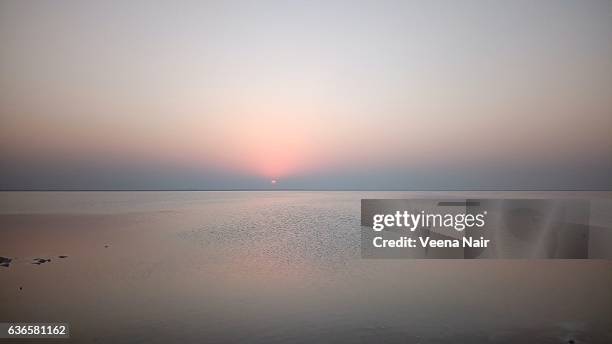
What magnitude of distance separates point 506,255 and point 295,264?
59.3 feet

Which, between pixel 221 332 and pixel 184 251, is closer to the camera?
pixel 221 332

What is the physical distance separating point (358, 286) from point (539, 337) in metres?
9.88

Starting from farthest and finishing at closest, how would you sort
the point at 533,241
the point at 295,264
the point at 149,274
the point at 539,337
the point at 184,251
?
the point at 533,241 < the point at 184,251 < the point at 295,264 < the point at 149,274 < the point at 539,337

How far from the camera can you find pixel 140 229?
5212 centimetres

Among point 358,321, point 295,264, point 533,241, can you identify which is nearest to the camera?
point 358,321

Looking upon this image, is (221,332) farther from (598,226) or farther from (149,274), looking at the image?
(598,226)

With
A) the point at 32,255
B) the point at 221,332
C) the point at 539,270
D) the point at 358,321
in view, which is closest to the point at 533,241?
the point at 539,270

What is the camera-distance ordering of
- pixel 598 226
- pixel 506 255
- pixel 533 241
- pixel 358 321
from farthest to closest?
pixel 598 226
pixel 533 241
pixel 506 255
pixel 358 321

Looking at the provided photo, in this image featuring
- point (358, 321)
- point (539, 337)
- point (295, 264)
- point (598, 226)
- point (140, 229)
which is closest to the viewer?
point (539, 337)

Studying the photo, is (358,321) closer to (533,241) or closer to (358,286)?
(358,286)

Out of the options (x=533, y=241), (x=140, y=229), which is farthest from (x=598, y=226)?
(x=140, y=229)

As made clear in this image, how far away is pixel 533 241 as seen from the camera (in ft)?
122

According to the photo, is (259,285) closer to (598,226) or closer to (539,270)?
(539,270)

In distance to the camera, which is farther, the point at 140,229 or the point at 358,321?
the point at 140,229
